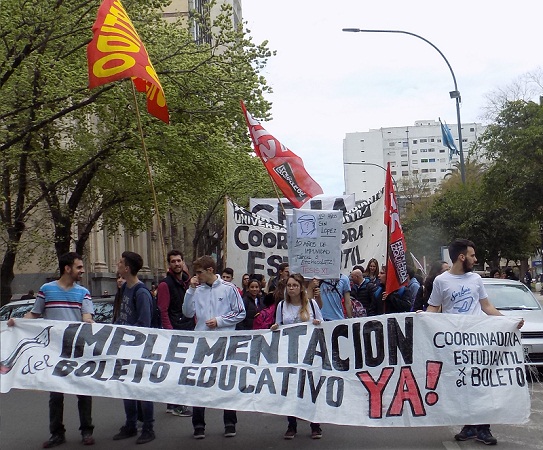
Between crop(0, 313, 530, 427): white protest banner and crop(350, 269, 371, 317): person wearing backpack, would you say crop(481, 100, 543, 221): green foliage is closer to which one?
crop(350, 269, 371, 317): person wearing backpack

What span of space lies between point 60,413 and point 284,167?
5.68 metres

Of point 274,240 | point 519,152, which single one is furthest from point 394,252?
point 519,152

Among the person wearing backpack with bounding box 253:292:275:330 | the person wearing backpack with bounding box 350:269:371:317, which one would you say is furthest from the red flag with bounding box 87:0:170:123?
the person wearing backpack with bounding box 350:269:371:317

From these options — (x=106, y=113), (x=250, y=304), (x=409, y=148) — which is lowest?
(x=250, y=304)

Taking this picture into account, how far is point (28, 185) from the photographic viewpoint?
913 inches

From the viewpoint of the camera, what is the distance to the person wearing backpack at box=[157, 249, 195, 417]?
929 centimetres

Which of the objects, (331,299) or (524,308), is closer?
(331,299)

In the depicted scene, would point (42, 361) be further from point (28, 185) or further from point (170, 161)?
point (28, 185)

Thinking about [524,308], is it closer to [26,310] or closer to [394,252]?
[394,252]

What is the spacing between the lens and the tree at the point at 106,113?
17.4 metres

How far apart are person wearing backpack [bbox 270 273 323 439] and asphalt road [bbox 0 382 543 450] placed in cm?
11

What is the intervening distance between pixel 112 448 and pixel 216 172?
1484cm

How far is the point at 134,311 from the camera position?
322 inches

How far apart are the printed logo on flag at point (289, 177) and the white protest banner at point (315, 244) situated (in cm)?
242
